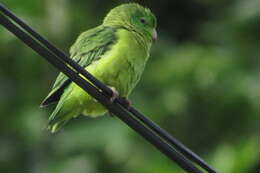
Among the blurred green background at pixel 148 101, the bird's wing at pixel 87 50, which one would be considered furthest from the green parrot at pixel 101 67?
the blurred green background at pixel 148 101

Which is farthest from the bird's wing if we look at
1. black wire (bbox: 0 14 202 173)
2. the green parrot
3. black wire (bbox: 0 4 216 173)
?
black wire (bbox: 0 14 202 173)

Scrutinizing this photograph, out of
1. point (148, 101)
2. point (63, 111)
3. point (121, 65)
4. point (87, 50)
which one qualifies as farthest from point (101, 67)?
point (148, 101)

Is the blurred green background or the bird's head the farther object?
the blurred green background

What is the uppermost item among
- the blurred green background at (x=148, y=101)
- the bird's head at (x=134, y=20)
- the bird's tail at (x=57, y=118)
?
the bird's head at (x=134, y=20)

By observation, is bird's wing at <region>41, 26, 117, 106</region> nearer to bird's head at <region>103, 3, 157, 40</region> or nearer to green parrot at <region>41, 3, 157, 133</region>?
green parrot at <region>41, 3, 157, 133</region>

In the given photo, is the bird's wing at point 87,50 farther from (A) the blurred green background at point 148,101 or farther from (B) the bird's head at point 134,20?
(A) the blurred green background at point 148,101

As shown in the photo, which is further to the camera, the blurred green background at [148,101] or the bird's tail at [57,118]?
the blurred green background at [148,101]

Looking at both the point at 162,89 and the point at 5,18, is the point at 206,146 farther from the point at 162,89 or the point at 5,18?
the point at 5,18
